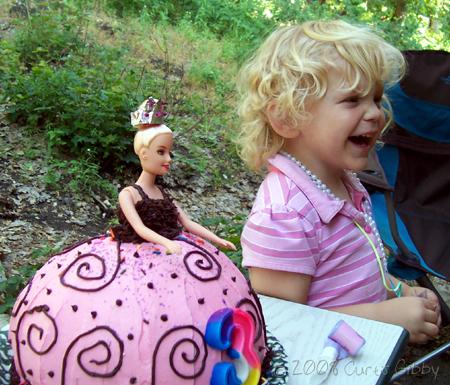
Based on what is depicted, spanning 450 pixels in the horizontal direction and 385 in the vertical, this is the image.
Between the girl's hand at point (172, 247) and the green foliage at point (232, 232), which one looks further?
the green foliage at point (232, 232)

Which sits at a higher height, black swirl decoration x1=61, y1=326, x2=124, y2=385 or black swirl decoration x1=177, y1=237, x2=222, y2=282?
black swirl decoration x1=177, y1=237, x2=222, y2=282

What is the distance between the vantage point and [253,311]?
1168mm

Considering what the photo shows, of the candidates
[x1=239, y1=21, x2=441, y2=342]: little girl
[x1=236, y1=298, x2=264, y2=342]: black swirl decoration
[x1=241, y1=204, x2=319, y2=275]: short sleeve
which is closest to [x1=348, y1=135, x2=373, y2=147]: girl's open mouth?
[x1=239, y1=21, x2=441, y2=342]: little girl

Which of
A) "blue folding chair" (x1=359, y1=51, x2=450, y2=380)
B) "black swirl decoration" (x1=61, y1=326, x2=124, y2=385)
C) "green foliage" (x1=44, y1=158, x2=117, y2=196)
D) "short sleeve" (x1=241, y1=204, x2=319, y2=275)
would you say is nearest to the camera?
"black swirl decoration" (x1=61, y1=326, x2=124, y2=385)

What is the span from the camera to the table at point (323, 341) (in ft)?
4.07

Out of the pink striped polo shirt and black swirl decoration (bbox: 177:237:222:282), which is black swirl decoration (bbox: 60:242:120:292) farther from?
the pink striped polo shirt

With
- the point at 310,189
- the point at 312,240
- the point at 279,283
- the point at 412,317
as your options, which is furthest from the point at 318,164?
the point at 412,317

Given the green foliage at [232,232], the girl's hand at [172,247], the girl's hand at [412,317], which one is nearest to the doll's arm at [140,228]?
the girl's hand at [172,247]

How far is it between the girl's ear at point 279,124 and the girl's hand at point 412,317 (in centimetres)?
50

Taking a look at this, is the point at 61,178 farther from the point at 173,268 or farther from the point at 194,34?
the point at 194,34

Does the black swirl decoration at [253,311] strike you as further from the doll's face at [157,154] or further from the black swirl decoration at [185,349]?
the doll's face at [157,154]

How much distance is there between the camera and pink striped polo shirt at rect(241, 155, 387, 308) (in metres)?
1.61

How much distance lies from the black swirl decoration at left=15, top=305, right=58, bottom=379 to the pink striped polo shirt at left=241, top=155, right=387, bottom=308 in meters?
0.65

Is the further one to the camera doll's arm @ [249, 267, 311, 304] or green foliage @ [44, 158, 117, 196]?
green foliage @ [44, 158, 117, 196]
